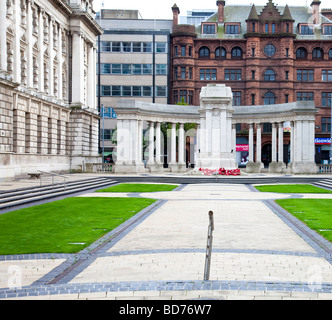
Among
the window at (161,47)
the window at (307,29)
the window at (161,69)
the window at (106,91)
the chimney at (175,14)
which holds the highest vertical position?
the chimney at (175,14)

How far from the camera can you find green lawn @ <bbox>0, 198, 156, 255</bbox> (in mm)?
12820

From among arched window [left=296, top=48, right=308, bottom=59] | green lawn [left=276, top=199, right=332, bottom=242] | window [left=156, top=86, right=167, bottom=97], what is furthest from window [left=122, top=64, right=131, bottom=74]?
green lawn [left=276, top=199, right=332, bottom=242]

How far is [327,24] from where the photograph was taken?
93.4 m

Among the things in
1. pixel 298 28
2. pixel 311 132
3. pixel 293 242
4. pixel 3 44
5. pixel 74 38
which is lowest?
pixel 293 242

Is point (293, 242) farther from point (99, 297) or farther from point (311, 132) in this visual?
point (311, 132)

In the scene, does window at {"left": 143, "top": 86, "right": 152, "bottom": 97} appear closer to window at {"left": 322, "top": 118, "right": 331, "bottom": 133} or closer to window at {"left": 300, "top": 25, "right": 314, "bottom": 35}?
window at {"left": 300, "top": 25, "right": 314, "bottom": 35}

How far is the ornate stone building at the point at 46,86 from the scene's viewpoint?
134 feet

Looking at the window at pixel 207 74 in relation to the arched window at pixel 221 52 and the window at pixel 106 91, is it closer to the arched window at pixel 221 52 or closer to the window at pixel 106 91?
the arched window at pixel 221 52

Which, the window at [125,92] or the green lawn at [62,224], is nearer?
the green lawn at [62,224]

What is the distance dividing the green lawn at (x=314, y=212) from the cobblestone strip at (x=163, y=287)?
588cm

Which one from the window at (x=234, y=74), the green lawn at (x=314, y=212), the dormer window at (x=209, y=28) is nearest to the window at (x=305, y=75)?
the window at (x=234, y=74)

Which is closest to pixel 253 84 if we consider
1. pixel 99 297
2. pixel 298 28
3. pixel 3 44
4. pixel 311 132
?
pixel 298 28

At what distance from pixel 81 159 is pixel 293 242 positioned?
52585 millimetres
